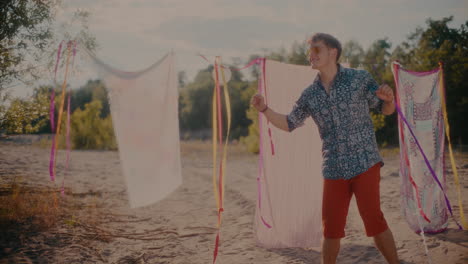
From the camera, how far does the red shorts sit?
2141 millimetres

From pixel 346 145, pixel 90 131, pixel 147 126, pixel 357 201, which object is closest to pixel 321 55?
pixel 346 145

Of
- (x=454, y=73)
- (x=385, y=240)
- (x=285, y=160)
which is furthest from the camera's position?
(x=454, y=73)

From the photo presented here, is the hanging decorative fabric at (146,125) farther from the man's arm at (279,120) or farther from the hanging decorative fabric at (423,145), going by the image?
the hanging decorative fabric at (423,145)

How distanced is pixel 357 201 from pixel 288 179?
1.10 m

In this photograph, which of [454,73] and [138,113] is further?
[454,73]

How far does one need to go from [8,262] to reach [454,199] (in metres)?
5.90

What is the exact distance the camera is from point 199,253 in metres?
3.50

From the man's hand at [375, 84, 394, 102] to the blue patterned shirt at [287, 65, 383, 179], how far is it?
7 cm

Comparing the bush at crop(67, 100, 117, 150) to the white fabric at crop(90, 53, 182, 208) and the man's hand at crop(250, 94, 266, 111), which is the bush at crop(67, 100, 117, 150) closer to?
the white fabric at crop(90, 53, 182, 208)

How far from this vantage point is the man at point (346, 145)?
215cm

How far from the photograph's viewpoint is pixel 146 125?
2.66m

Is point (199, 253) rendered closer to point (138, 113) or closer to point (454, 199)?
point (138, 113)

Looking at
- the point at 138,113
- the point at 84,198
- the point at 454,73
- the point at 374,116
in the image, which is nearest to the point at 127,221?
the point at 84,198

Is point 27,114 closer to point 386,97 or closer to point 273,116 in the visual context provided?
point 273,116
